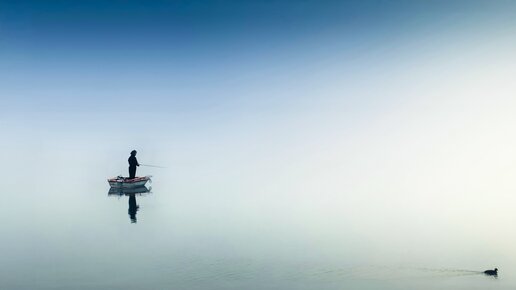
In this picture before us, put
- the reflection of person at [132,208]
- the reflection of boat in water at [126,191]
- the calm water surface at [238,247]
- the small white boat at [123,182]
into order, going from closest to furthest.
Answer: the calm water surface at [238,247] < the reflection of person at [132,208] < the reflection of boat in water at [126,191] < the small white boat at [123,182]

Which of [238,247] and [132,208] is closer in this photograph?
[238,247]

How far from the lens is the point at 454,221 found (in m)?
30.0

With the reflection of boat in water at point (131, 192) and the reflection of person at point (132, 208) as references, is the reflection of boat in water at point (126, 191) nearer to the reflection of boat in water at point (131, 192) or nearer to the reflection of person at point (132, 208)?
the reflection of boat in water at point (131, 192)

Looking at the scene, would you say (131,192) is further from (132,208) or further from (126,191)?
(132,208)

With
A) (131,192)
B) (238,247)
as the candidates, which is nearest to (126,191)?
(131,192)

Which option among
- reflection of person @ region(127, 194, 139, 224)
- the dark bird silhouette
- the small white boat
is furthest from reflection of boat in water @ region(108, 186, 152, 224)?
the dark bird silhouette

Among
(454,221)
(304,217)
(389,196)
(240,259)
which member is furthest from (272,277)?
(389,196)

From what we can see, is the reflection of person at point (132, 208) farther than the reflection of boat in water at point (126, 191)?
No

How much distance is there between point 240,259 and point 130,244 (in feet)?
14.3

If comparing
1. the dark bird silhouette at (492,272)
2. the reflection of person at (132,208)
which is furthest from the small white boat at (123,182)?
the dark bird silhouette at (492,272)

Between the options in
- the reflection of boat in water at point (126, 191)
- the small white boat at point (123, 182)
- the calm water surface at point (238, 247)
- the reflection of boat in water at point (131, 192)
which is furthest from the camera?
the small white boat at point (123, 182)

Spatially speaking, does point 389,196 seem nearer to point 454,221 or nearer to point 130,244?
point 454,221

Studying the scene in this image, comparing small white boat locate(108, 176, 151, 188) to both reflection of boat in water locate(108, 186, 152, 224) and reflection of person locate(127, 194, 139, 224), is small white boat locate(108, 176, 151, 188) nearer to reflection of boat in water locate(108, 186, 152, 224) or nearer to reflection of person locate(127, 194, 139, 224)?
reflection of boat in water locate(108, 186, 152, 224)

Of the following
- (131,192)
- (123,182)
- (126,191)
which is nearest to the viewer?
(131,192)
